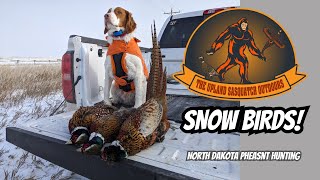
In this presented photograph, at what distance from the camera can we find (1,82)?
7.21 m

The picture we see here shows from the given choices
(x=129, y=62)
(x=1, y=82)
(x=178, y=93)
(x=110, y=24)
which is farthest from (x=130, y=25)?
(x=1, y=82)

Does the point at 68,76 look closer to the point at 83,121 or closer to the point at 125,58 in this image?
the point at 125,58

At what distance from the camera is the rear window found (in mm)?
4035

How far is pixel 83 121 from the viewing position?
192 centimetres

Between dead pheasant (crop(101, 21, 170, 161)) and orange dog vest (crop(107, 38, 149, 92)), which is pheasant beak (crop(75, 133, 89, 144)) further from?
orange dog vest (crop(107, 38, 149, 92))

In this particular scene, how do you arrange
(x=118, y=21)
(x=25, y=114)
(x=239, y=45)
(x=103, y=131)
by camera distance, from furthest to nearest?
1. (x=25, y=114)
2. (x=118, y=21)
3. (x=103, y=131)
4. (x=239, y=45)

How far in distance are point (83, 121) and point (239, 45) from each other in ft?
4.50

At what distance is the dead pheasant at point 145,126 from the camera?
5.14 feet

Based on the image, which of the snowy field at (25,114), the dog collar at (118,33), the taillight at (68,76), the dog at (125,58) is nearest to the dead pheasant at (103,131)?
the dog at (125,58)

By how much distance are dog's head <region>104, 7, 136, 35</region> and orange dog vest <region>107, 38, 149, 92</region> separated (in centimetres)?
11

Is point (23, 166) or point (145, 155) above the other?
point (145, 155)

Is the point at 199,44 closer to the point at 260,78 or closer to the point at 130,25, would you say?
the point at 260,78

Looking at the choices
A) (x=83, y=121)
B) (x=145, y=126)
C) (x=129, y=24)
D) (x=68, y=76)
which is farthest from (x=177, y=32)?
(x=145, y=126)

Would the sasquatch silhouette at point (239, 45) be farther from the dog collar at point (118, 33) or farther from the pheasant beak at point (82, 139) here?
the dog collar at point (118, 33)
